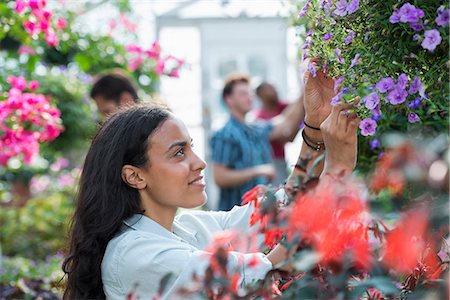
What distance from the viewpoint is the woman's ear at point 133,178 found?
2.09m

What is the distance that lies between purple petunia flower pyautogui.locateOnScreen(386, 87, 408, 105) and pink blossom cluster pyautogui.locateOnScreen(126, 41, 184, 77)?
4.00 m

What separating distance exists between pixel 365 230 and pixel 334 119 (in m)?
0.51

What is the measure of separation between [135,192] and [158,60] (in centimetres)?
384

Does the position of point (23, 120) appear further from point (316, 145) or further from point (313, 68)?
point (313, 68)

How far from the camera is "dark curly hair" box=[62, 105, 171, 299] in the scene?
2.02 metres

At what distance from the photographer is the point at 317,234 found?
128 centimetres

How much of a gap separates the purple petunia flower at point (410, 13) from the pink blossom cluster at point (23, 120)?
2490 mm

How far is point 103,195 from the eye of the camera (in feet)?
6.79

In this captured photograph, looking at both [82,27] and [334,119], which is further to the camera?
[82,27]

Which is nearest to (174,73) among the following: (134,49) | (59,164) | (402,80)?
(134,49)

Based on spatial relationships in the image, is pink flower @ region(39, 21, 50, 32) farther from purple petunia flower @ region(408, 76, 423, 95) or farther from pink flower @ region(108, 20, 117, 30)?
pink flower @ region(108, 20, 117, 30)

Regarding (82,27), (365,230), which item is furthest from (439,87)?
(82,27)

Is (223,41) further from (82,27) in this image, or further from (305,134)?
(305,134)

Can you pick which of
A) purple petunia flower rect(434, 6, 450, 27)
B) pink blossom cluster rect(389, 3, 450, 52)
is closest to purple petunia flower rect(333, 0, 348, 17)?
pink blossom cluster rect(389, 3, 450, 52)
